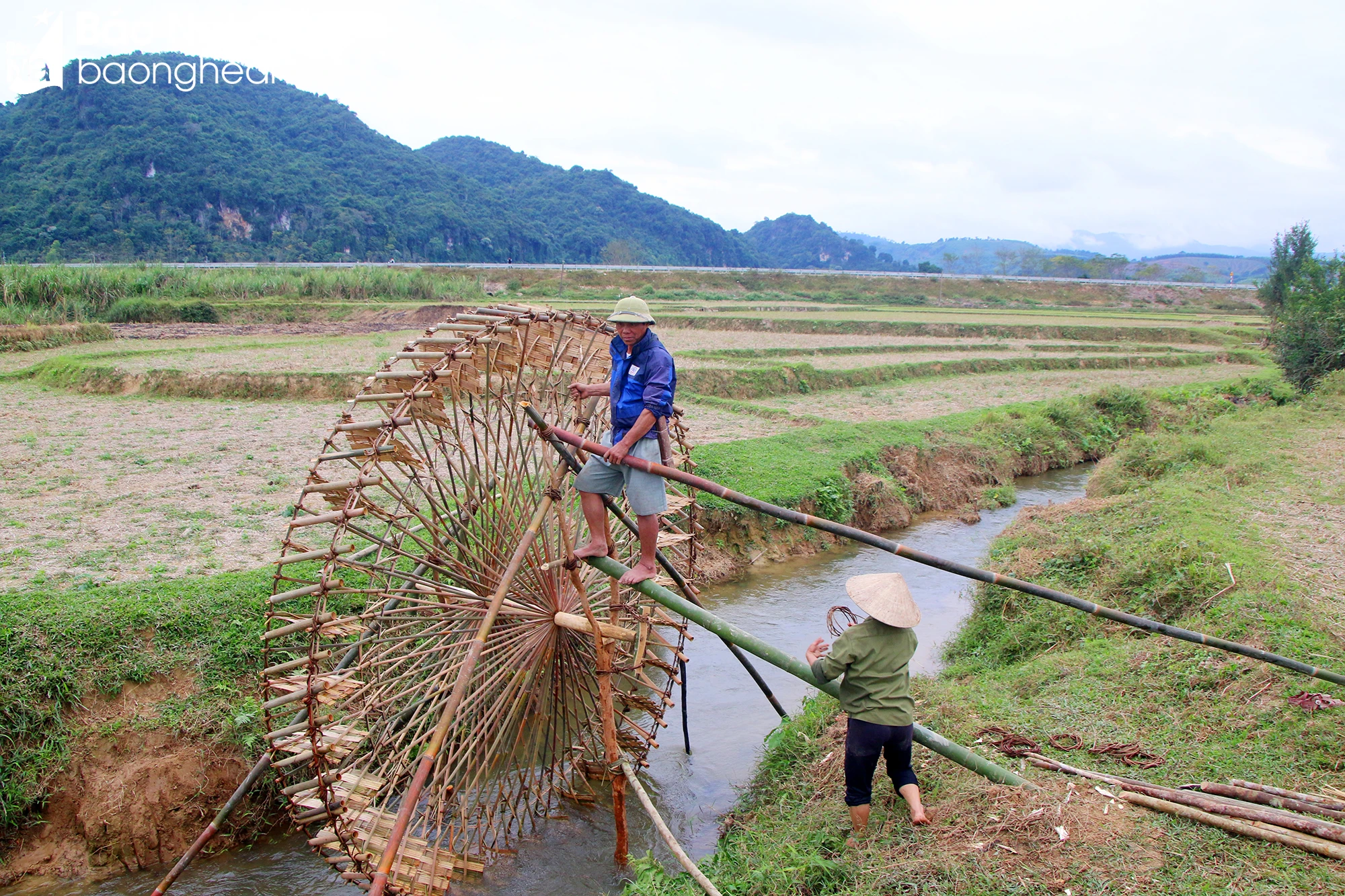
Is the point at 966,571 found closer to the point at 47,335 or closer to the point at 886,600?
the point at 886,600

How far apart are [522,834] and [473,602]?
6.07 ft

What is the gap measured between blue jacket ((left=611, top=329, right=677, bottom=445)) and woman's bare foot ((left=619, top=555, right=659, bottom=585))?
2.66ft

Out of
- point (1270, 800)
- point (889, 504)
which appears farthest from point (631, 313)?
point (889, 504)

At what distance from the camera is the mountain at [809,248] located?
12838cm

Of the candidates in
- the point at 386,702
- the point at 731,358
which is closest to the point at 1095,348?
the point at 731,358

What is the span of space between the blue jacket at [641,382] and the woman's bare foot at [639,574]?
810 millimetres

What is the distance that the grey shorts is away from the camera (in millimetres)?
5332

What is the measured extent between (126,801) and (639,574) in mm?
4052

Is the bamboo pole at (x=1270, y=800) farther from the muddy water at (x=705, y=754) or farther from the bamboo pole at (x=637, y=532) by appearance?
the muddy water at (x=705, y=754)

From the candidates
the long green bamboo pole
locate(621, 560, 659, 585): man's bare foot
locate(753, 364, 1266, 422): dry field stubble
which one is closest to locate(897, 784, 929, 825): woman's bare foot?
the long green bamboo pole

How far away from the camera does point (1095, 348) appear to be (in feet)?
100

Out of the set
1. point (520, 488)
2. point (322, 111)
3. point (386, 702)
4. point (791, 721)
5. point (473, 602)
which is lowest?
point (791, 721)

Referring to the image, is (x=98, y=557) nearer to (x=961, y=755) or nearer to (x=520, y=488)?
(x=520, y=488)

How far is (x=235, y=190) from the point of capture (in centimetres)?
5894
